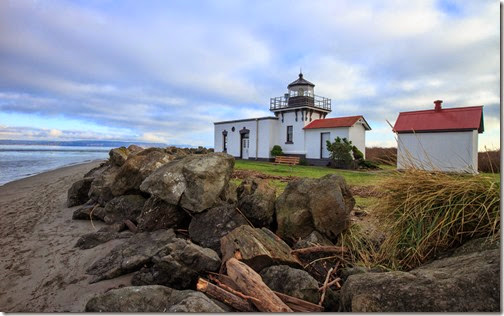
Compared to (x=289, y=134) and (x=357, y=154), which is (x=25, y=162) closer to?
(x=289, y=134)

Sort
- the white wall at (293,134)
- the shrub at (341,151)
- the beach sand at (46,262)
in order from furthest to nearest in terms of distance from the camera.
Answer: the white wall at (293,134)
the shrub at (341,151)
the beach sand at (46,262)

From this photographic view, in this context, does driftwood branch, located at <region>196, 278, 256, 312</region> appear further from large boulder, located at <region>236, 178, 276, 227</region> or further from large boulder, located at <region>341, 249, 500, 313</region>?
large boulder, located at <region>236, 178, 276, 227</region>

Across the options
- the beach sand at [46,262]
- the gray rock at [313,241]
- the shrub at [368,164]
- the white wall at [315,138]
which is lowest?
the beach sand at [46,262]

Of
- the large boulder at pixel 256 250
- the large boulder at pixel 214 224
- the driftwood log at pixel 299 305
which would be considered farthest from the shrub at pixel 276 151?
the driftwood log at pixel 299 305

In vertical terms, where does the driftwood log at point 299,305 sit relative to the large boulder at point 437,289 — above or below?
below

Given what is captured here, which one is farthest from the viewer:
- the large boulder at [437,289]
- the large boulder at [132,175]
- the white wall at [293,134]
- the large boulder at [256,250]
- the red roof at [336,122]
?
the white wall at [293,134]

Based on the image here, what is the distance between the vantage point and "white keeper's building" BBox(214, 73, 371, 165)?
1855 centimetres

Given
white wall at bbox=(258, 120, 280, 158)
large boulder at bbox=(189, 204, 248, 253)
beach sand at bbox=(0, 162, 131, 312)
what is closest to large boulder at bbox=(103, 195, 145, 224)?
beach sand at bbox=(0, 162, 131, 312)

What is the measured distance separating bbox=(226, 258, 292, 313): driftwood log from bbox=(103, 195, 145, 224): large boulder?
3.01 m

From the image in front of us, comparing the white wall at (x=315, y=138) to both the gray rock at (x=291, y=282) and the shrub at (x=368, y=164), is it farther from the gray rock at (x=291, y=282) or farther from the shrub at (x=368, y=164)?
the gray rock at (x=291, y=282)

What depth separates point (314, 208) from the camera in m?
3.55

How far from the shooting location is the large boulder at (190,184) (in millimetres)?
3930

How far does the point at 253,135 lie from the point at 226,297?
20.6 meters

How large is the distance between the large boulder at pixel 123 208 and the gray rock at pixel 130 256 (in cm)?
126
